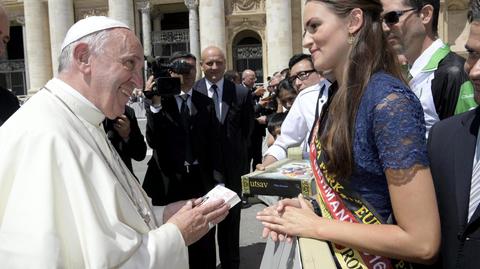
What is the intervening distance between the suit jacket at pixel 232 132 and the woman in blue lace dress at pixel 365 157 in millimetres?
2893

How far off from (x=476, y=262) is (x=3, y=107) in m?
3.35

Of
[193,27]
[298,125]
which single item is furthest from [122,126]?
[193,27]

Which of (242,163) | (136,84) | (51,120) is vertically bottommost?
(242,163)

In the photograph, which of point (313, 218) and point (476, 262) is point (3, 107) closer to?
point (313, 218)

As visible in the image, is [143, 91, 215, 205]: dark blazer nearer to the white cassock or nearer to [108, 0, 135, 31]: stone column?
the white cassock

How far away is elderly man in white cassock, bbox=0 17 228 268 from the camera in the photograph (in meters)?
1.62

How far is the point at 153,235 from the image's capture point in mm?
1910

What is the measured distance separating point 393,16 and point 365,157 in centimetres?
146

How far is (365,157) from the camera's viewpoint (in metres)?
1.58

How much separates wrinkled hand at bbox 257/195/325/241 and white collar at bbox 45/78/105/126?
2.99 ft

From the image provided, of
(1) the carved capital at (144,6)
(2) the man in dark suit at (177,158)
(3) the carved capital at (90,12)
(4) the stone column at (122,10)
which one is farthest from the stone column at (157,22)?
(2) the man in dark suit at (177,158)

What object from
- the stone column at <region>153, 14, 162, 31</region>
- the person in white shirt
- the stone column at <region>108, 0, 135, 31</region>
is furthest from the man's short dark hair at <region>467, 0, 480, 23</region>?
the stone column at <region>153, 14, 162, 31</region>

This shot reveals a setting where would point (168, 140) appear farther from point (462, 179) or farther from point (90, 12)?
point (90, 12)

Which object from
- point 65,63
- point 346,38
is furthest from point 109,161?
point 346,38
